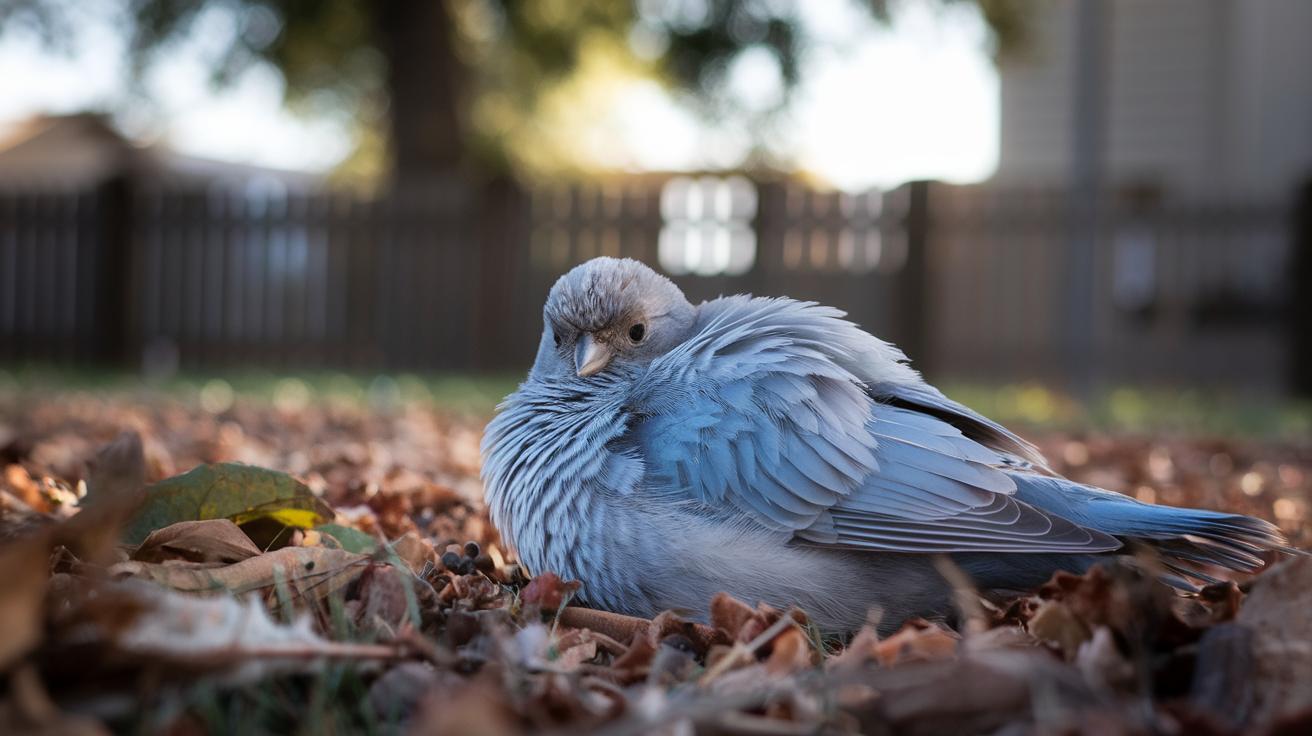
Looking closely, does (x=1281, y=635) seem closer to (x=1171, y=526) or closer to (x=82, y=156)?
(x=1171, y=526)

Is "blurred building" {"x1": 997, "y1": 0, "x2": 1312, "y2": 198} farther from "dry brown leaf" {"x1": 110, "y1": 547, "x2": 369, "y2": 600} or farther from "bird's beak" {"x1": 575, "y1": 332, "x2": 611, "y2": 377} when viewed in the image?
"dry brown leaf" {"x1": 110, "y1": 547, "x2": 369, "y2": 600}

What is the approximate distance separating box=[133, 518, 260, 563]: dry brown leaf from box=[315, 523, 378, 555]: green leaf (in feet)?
0.75

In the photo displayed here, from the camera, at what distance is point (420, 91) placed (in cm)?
1405

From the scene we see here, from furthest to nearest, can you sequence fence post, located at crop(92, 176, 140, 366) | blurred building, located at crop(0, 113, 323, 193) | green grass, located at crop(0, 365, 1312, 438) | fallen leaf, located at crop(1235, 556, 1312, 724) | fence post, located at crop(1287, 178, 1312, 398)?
blurred building, located at crop(0, 113, 323, 193) < fence post, located at crop(92, 176, 140, 366) < fence post, located at crop(1287, 178, 1312, 398) < green grass, located at crop(0, 365, 1312, 438) < fallen leaf, located at crop(1235, 556, 1312, 724)

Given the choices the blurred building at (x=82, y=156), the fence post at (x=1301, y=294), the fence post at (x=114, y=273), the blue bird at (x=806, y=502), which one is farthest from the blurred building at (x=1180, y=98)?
the blurred building at (x=82, y=156)

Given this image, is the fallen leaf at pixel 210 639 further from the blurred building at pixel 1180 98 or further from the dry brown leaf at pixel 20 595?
the blurred building at pixel 1180 98

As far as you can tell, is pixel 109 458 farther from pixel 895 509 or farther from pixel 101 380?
pixel 101 380

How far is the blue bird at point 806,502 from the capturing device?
229 centimetres

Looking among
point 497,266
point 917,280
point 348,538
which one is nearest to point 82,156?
point 497,266

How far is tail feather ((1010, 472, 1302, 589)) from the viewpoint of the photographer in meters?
2.24

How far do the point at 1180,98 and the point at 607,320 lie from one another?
45.4ft

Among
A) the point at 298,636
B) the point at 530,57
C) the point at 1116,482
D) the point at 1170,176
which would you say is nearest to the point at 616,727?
the point at 298,636

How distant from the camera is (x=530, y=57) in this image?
16859 mm

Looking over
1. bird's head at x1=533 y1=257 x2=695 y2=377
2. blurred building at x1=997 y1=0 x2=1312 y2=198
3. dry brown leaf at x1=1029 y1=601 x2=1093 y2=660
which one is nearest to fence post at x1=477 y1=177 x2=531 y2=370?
blurred building at x1=997 y1=0 x2=1312 y2=198
